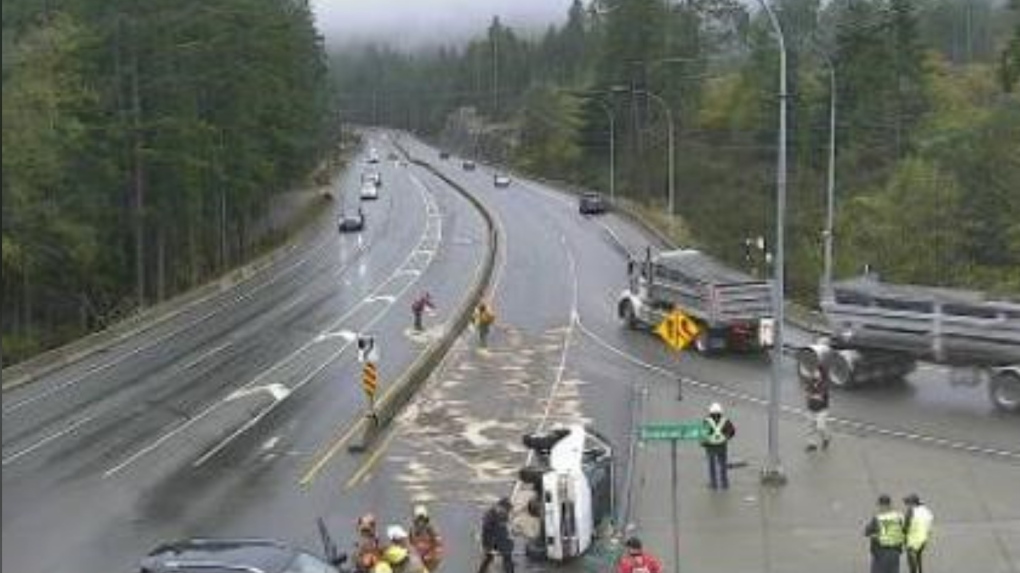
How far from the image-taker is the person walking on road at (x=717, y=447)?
2550 cm

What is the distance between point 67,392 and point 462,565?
72.2 feet

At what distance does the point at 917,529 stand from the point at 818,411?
8.83 metres

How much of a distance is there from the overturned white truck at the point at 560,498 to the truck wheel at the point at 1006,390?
457 inches

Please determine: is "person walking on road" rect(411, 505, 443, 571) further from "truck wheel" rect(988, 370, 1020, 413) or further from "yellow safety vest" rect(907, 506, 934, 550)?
"truck wheel" rect(988, 370, 1020, 413)

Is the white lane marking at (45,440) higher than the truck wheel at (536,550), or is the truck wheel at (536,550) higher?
the truck wheel at (536,550)

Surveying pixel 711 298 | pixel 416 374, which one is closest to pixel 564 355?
pixel 711 298

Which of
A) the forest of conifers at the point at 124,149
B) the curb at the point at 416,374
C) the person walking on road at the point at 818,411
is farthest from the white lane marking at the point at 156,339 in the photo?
the person walking on road at the point at 818,411

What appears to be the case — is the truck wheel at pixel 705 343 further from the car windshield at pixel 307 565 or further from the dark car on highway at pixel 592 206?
the dark car on highway at pixel 592 206

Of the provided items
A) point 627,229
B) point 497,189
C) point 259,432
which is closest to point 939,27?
point 497,189

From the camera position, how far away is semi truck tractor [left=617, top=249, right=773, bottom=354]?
40812 millimetres

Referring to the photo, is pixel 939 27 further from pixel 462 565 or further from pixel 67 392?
pixel 462 565

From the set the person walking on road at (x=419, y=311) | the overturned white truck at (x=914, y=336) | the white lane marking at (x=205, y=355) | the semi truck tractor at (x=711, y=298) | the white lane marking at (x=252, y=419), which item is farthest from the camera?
the person walking on road at (x=419, y=311)

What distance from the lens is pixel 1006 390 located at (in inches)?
1214

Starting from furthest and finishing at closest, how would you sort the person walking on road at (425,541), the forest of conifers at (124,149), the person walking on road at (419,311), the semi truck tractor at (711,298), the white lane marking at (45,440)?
the forest of conifers at (124,149) < the person walking on road at (419,311) < the semi truck tractor at (711,298) < the white lane marking at (45,440) < the person walking on road at (425,541)
